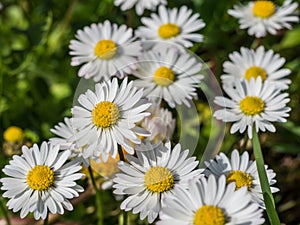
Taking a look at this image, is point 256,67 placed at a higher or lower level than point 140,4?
lower

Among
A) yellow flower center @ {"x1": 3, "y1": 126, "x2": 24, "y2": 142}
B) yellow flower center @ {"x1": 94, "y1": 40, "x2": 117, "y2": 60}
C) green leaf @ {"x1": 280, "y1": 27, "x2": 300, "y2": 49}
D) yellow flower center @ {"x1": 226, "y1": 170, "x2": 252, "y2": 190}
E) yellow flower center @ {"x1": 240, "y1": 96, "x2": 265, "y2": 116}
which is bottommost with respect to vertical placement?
yellow flower center @ {"x1": 226, "y1": 170, "x2": 252, "y2": 190}

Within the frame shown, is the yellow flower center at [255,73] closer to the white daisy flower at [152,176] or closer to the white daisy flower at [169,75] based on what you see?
the white daisy flower at [169,75]

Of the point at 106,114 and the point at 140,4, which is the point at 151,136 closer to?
the point at 106,114

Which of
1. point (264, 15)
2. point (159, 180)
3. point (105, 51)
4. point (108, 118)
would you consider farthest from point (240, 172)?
point (264, 15)


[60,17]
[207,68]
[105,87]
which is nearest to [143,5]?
[207,68]

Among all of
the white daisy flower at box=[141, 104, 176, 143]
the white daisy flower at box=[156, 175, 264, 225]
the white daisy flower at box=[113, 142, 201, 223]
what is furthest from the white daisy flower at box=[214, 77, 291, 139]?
the white daisy flower at box=[156, 175, 264, 225]

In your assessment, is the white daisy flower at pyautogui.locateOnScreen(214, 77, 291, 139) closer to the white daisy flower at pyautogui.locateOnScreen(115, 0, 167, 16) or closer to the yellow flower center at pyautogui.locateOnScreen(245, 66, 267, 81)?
the yellow flower center at pyautogui.locateOnScreen(245, 66, 267, 81)
